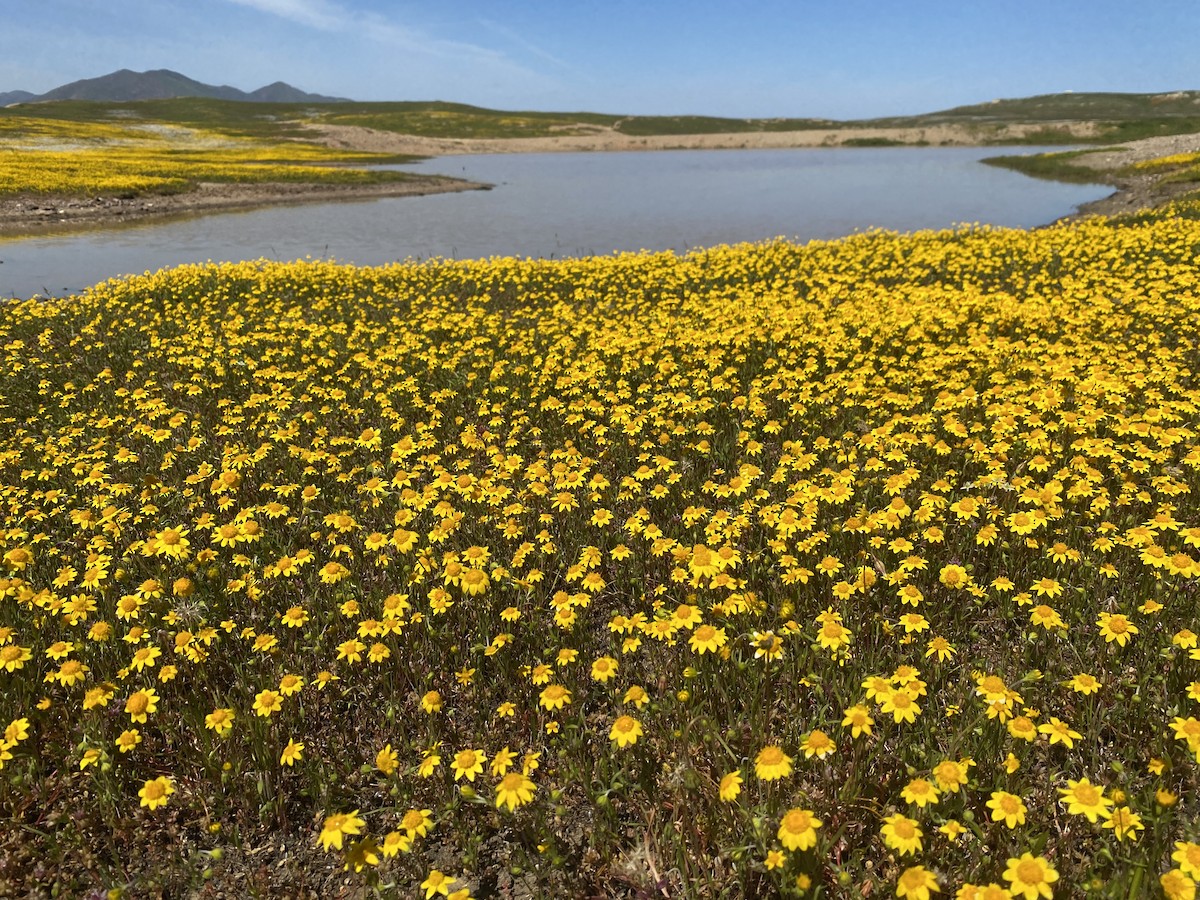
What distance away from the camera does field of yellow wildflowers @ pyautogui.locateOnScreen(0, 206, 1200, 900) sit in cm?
330

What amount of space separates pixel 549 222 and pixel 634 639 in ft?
112

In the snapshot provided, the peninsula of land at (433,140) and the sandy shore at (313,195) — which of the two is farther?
the peninsula of land at (433,140)

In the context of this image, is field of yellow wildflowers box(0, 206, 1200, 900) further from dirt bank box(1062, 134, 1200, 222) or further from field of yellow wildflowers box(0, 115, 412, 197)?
field of yellow wildflowers box(0, 115, 412, 197)

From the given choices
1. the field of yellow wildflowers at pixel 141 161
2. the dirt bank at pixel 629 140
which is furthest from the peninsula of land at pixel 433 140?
the field of yellow wildflowers at pixel 141 161

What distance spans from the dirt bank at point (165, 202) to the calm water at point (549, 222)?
340cm

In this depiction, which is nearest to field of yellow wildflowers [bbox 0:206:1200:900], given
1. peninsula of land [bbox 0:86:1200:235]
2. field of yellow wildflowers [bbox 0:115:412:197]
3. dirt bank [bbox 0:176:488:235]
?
peninsula of land [bbox 0:86:1200:235]

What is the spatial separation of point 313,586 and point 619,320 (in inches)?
326

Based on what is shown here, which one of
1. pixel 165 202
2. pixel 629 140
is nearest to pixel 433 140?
pixel 629 140

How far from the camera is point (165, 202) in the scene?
4166 cm

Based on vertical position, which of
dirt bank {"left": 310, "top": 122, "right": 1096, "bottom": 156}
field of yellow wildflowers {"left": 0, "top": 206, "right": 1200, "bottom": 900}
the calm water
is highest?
dirt bank {"left": 310, "top": 122, "right": 1096, "bottom": 156}

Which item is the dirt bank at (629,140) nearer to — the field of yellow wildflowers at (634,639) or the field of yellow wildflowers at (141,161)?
the field of yellow wildflowers at (141,161)

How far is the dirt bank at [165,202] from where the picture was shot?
3484 cm

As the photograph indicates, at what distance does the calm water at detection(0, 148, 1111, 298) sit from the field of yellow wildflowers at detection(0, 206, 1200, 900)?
17.1 meters

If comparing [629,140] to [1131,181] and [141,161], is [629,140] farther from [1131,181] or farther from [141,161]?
[1131,181]
